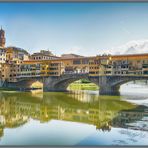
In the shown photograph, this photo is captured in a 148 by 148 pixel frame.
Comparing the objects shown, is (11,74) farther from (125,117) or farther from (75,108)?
(125,117)

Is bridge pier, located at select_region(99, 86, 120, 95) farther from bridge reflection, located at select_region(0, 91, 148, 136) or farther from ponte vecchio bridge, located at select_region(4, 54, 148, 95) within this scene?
bridge reflection, located at select_region(0, 91, 148, 136)

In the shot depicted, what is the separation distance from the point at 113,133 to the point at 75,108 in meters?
2.60

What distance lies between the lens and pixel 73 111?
7.54m

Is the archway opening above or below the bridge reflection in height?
above

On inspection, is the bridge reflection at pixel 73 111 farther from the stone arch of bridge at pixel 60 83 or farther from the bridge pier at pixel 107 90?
the stone arch of bridge at pixel 60 83

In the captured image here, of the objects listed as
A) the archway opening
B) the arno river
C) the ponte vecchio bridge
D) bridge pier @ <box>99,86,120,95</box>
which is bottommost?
the arno river

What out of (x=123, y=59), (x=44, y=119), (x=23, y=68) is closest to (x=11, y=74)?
(x=23, y=68)

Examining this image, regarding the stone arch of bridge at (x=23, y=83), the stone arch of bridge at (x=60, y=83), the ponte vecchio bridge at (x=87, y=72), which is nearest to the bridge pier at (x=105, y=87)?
the ponte vecchio bridge at (x=87, y=72)

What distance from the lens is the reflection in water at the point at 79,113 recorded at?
19.2 feet

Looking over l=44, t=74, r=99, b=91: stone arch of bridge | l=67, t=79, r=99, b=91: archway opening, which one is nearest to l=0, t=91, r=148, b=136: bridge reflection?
l=44, t=74, r=99, b=91: stone arch of bridge

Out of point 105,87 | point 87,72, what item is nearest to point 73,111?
point 105,87

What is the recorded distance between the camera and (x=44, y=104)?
8516mm

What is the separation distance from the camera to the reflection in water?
231 inches

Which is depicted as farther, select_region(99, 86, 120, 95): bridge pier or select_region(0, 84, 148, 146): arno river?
select_region(99, 86, 120, 95): bridge pier
